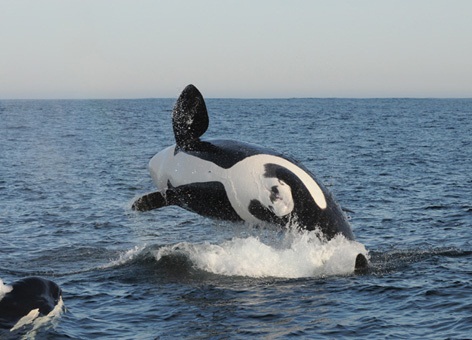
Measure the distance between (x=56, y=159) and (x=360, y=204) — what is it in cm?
2719

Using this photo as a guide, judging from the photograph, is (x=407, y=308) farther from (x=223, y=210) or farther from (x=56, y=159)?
(x=56, y=159)

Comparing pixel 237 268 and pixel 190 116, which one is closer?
pixel 190 116

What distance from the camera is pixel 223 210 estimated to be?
18094 millimetres

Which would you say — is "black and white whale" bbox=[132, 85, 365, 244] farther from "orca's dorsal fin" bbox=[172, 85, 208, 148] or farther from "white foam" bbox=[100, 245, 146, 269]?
"white foam" bbox=[100, 245, 146, 269]

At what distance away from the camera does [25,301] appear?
46.3ft

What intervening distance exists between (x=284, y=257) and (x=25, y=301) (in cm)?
674

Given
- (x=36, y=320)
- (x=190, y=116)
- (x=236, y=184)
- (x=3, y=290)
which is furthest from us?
(x=190, y=116)

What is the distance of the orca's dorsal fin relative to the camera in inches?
707

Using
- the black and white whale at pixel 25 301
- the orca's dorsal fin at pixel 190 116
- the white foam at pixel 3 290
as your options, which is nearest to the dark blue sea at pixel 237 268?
the black and white whale at pixel 25 301

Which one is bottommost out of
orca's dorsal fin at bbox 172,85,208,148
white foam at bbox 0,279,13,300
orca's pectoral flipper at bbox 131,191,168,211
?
white foam at bbox 0,279,13,300

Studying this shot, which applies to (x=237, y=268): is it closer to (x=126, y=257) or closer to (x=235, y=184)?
(x=235, y=184)

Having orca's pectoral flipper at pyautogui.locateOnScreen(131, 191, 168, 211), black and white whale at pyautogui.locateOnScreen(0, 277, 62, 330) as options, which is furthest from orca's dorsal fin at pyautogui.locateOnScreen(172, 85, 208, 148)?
black and white whale at pyautogui.locateOnScreen(0, 277, 62, 330)

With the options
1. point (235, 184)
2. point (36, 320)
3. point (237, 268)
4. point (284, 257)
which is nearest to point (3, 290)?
point (36, 320)

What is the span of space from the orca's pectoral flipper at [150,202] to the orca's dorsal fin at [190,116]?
138 cm
